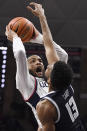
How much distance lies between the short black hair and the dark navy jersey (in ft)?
0.25

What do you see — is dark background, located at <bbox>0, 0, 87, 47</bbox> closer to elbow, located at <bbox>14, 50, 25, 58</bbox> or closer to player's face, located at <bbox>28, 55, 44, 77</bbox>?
player's face, located at <bbox>28, 55, 44, 77</bbox>

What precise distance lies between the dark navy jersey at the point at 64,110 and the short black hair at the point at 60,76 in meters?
0.08

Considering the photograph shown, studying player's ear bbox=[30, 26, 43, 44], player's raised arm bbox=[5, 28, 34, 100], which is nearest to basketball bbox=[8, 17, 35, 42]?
player's ear bbox=[30, 26, 43, 44]

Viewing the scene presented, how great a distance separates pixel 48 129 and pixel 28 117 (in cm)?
667

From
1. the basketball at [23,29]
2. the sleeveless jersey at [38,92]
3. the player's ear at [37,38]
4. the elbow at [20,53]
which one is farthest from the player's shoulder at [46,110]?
the basketball at [23,29]

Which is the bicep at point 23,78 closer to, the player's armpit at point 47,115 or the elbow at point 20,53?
the elbow at point 20,53

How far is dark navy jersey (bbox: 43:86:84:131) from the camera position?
10.0 feet

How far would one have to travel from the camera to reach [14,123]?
8539 mm

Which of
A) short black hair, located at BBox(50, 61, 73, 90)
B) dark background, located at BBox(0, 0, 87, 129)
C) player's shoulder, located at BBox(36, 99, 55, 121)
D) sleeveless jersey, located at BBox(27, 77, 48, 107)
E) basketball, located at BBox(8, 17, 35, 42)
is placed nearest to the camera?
player's shoulder, located at BBox(36, 99, 55, 121)

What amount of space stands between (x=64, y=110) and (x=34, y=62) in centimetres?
135

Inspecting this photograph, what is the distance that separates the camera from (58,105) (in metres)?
3.04

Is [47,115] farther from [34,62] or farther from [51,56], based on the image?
[34,62]

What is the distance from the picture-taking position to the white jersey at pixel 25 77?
3.41 m

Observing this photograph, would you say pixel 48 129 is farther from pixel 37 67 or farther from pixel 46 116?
pixel 37 67
